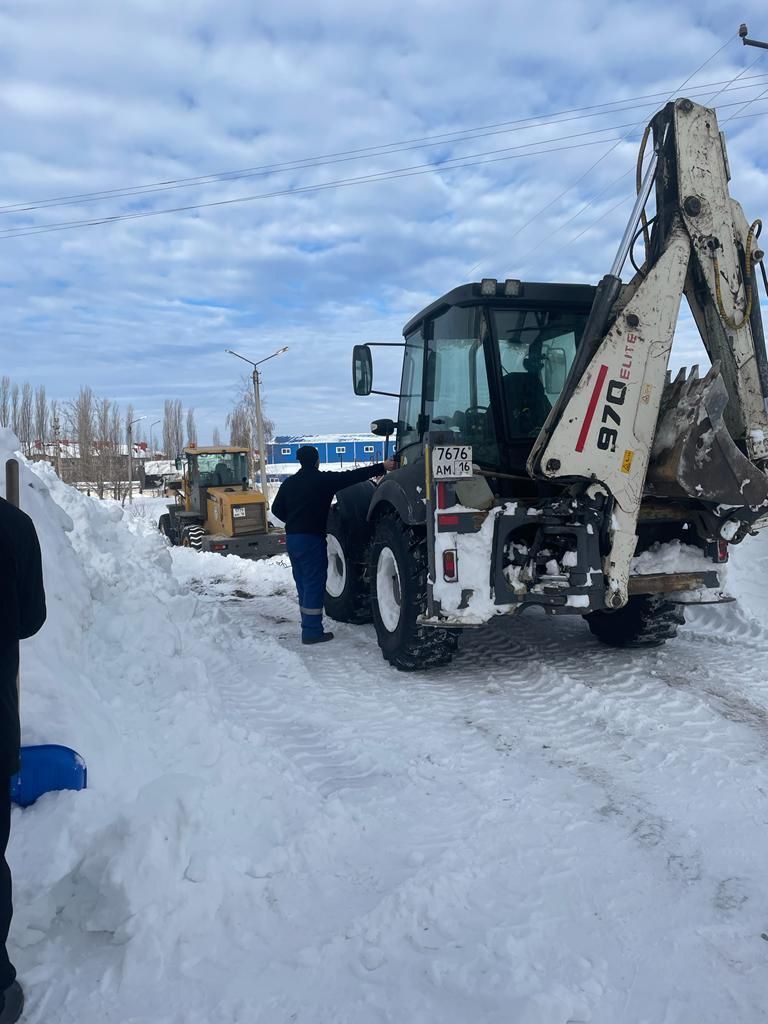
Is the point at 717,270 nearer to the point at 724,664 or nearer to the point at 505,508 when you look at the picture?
the point at 505,508

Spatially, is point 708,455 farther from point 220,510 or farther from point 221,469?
point 221,469

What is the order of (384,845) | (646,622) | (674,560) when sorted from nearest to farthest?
(384,845) → (674,560) → (646,622)

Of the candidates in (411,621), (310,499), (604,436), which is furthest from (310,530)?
(604,436)

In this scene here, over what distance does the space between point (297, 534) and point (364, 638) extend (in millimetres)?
1185

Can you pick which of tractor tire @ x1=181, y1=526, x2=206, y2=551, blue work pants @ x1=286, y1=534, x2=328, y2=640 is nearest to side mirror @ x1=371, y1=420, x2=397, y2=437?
blue work pants @ x1=286, y1=534, x2=328, y2=640

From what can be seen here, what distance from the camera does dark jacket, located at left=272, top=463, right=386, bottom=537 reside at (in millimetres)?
7152

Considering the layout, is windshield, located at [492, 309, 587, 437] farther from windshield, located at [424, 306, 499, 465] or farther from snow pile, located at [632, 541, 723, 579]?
snow pile, located at [632, 541, 723, 579]

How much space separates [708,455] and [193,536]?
41.0 ft

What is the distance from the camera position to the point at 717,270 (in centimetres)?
491

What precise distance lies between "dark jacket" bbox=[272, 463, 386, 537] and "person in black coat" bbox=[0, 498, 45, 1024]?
4.79m

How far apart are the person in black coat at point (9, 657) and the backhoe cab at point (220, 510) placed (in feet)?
40.1

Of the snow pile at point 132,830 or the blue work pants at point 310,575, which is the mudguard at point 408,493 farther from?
the snow pile at point 132,830

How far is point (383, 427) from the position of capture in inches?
282

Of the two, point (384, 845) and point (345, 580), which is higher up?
point (345, 580)
